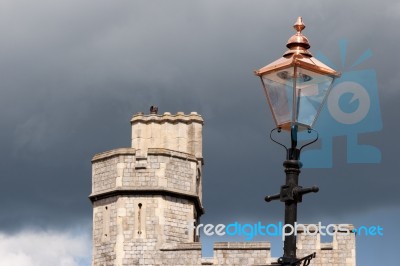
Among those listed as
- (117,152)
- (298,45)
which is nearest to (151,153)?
(117,152)

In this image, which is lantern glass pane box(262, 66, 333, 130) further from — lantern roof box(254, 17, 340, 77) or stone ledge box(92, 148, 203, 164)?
stone ledge box(92, 148, 203, 164)

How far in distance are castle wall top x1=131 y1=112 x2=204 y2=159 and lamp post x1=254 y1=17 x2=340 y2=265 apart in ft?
82.9

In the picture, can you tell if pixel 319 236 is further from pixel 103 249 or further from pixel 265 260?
pixel 103 249

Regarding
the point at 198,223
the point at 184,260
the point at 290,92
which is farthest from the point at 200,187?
the point at 290,92

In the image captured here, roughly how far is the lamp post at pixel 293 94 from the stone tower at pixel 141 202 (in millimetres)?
22593

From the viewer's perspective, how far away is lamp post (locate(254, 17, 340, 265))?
14.2 meters

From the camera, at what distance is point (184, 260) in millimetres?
36812

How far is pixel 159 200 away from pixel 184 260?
5.71 feet

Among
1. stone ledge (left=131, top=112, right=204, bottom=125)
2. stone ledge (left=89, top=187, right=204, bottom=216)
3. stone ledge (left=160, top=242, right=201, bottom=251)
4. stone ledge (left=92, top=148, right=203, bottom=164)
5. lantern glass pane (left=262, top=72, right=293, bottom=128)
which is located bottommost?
lantern glass pane (left=262, top=72, right=293, bottom=128)

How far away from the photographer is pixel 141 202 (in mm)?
37344

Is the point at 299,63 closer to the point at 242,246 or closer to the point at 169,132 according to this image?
the point at 242,246

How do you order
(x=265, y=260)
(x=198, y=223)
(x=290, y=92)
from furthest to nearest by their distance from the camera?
(x=198, y=223), (x=265, y=260), (x=290, y=92)

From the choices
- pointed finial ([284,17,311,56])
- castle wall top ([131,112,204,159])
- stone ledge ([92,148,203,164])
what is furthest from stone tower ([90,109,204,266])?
pointed finial ([284,17,311,56])

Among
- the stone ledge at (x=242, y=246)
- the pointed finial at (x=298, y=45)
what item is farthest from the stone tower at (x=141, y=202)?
the pointed finial at (x=298, y=45)
